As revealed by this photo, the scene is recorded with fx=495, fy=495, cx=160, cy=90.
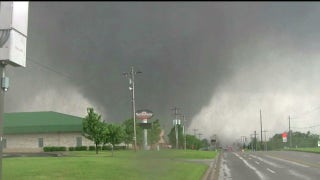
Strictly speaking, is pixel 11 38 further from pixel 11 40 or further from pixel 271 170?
pixel 271 170

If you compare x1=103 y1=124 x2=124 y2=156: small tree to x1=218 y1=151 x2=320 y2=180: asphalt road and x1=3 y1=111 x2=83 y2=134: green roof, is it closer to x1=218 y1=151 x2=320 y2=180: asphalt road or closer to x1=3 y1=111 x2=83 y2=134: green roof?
x1=218 y1=151 x2=320 y2=180: asphalt road

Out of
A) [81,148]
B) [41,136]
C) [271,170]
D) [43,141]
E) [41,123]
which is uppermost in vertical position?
[41,123]

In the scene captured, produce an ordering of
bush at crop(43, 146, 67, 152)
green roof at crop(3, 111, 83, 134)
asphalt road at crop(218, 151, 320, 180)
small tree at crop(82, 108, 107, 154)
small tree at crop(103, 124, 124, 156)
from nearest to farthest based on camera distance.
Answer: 1. asphalt road at crop(218, 151, 320, 180)
2. small tree at crop(82, 108, 107, 154)
3. small tree at crop(103, 124, 124, 156)
4. bush at crop(43, 146, 67, 152)
5. green roof at crop(3, 111, 83, 134)

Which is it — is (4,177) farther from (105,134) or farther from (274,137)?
A: (274,137)

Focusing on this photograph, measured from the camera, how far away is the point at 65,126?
76000 millimetres

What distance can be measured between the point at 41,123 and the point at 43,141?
3.60 m

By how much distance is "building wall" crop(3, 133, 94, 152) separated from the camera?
249ft

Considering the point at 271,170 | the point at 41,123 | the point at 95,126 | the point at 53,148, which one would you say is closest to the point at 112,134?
the point at 95,126

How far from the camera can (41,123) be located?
7862 cm

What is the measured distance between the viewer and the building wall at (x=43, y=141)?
75812 millimetres

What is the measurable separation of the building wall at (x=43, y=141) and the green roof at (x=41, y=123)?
2.84 feet

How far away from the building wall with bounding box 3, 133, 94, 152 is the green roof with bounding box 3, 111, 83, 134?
87 centimetres

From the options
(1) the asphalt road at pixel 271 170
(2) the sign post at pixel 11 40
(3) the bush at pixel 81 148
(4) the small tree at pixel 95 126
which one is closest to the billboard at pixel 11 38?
(2) the sign post at pixel 11 40

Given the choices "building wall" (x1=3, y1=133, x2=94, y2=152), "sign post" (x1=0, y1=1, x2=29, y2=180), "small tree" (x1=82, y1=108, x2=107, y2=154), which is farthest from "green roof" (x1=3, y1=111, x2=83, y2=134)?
"sign post" (x1=0, y1=1, x2=29, y2=180)
